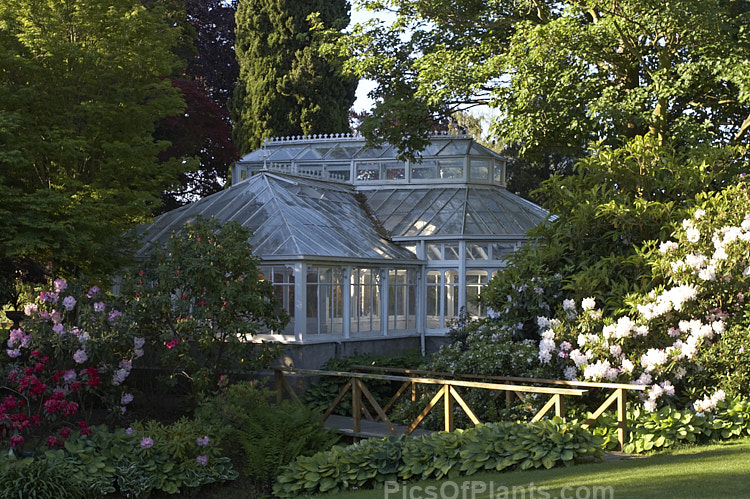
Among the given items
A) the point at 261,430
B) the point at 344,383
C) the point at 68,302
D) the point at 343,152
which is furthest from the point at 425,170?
the point at 261,430

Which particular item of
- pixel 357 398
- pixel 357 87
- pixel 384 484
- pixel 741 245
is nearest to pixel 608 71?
pixel 741 245

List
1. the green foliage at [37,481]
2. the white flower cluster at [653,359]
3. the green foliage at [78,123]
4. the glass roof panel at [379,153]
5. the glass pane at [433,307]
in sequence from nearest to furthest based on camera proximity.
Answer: the green foliage at [37,481] < the white flower cluster at [653,359] < the green foliage at [78,123] < the glass pane at [433,307] < the glass roof panel at [379,153]

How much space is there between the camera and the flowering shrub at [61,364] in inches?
482

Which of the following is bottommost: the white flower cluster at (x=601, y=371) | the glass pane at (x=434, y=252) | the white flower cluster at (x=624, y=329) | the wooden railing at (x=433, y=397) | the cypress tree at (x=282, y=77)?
the wooden railing at (x=433, y=397)

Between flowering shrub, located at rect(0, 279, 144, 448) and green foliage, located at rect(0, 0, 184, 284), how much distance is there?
56.1 inches

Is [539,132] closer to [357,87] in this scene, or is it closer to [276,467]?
[276,467]

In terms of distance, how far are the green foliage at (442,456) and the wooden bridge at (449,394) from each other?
0.66m

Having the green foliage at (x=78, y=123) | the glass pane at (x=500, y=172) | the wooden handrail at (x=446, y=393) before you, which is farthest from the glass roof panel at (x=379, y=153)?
the wooden handrail at (x=446, y=393)

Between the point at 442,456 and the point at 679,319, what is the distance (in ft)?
15.0

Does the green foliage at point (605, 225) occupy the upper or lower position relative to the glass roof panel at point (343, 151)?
lower

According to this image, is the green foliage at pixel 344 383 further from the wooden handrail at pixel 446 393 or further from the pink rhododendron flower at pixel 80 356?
the pink rhododendron flower at pixel 80 356

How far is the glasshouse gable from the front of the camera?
17516mm

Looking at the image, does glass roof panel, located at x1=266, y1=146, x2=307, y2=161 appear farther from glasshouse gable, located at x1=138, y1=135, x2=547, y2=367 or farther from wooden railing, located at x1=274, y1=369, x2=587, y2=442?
wooden railing, located at x1=274, y1=369, x2=587, y2=442

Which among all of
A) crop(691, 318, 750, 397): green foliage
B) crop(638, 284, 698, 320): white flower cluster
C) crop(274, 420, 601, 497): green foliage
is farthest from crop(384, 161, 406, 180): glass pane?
crop(274, 420, 601, 497): green foliage
